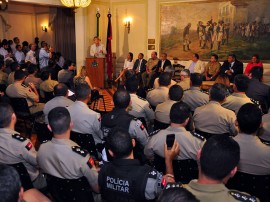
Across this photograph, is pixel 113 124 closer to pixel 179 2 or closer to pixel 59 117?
pixel 59 117

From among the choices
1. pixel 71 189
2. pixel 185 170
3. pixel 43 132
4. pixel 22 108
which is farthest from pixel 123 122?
pixel 22 108

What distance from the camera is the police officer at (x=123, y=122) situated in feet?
9.49

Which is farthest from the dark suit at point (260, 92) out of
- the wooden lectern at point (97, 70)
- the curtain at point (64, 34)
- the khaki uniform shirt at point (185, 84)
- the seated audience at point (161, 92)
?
the curtain at point (64, 34)

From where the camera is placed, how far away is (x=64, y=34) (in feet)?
38.8

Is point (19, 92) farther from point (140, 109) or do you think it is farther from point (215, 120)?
point (215, 120)

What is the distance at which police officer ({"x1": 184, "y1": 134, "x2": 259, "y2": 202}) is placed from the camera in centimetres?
145

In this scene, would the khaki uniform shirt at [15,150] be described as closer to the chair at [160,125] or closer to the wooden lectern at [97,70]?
the chair at [160,125]

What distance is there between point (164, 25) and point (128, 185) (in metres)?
8.87

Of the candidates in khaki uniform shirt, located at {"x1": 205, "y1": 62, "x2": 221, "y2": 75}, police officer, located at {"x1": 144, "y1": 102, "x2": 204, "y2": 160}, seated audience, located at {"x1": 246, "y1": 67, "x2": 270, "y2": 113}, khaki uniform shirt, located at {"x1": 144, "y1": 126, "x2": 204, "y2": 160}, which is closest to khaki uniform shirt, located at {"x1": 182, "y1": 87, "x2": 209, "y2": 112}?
seated audience, located at {"x1": 246, "y1": 67, "x2": 270, "y2": 113}

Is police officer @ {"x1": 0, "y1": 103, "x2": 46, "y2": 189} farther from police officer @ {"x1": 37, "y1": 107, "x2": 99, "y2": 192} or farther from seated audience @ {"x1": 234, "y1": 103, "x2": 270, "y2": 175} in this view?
seated audience @ {"x1": 234, "y1": 103, "x2": 270, "y2": 175}

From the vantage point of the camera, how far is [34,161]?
2.42 metres

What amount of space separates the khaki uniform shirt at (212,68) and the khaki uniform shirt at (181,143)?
6.27m

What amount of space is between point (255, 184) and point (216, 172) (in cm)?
86

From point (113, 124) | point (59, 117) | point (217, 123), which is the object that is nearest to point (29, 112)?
point (113, 124)
